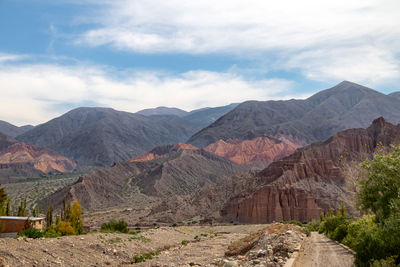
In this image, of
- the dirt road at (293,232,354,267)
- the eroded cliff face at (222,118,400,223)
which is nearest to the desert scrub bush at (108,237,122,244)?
the dirt road at (293,232,354,267)

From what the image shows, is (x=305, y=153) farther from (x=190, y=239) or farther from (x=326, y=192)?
(x=190, y=239)

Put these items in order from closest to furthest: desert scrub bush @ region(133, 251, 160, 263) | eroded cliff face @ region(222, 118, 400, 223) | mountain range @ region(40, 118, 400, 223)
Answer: desert scrub bush @ region(133, 251, 160, 263) → eroded cliff face @ region(222, 118, 400, 223) → mountain range @ region(40, 118, 400, 223)

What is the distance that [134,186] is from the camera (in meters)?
141

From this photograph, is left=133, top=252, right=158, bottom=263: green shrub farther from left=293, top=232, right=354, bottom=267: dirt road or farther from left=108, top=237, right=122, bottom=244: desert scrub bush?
left=293, top=232, right=354, bottom=267: dirt road

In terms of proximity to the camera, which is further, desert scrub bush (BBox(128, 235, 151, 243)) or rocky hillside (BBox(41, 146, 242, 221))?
rocky hillside (BBox(41, 146, 242, 221))

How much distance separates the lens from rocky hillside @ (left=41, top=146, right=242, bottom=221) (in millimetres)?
112219

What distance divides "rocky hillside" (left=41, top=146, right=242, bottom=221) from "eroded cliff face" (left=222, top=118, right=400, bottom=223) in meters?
16.1

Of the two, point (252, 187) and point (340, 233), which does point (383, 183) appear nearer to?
point (340, 233)

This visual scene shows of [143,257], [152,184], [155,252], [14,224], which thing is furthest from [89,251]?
[152,184]

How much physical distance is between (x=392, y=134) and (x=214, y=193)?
4737 centimetres

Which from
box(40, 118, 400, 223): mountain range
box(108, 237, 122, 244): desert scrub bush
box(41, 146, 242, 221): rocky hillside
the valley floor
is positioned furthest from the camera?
box(41, 146, 242, 221): rocky hillside

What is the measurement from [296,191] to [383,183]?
65.6 meters

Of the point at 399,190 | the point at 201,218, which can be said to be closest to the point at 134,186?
the point at 201,218

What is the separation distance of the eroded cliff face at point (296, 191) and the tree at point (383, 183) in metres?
55.3
